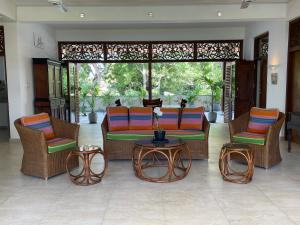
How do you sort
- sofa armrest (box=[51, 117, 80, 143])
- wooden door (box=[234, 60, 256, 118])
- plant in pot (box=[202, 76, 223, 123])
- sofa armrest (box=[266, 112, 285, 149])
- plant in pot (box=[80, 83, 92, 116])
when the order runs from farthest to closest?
plant in pot (box=[80, 83, 92, 116]), plant in pot (box=[202, 76, 223, 123]), wooden door (box=[234, 60, 256, 118]), sofa armrest (box=[51, 117, 80, 143]), sofa armrest (box=[266, 112, 285, 149])

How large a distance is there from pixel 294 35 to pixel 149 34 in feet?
14.2

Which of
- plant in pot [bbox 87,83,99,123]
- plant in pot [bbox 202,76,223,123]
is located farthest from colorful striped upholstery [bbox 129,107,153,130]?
plant in pot [bbox 202,76,223,123]

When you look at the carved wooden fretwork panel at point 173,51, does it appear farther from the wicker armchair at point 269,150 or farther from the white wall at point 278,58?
the wicker armchair at point 269,150

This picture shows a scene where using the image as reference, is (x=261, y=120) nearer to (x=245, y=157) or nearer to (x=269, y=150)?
(x=269, y=150)

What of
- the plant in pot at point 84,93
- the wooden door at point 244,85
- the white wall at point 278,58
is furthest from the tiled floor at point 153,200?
the plant in pot at point 84,93

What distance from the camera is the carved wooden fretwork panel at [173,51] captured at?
31.4ft

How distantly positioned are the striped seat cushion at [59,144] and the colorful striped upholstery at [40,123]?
0.14 meters

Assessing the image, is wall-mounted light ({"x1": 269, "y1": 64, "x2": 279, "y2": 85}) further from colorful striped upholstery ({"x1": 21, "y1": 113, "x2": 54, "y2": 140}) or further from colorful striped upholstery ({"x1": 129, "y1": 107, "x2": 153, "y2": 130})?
colorful striped upholstery ({"x1": 21, "y1": 113, "x2": 54, "y2": 140})

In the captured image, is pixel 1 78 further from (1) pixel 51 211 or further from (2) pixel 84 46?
(1) pixel 51 211

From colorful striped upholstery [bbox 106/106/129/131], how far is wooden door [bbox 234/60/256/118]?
4.35m

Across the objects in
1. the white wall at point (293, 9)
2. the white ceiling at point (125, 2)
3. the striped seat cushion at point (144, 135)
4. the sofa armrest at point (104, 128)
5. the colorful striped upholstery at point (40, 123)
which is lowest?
the striped seat cushion at point (144, 135)

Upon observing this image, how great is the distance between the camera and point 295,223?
3.02m

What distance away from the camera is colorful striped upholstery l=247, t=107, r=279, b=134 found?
5.08m

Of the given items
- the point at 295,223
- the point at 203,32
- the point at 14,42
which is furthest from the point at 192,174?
the point at 203,32
